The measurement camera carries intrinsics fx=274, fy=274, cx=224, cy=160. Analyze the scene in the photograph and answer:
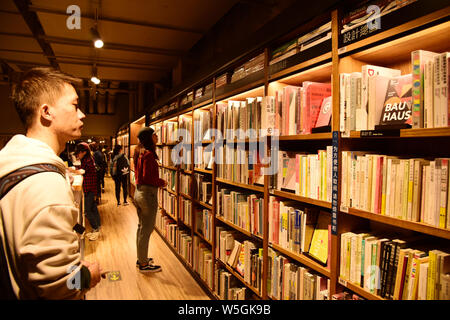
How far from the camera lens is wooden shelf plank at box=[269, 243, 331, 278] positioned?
1498 mm

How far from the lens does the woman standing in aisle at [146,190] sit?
3.44 metres

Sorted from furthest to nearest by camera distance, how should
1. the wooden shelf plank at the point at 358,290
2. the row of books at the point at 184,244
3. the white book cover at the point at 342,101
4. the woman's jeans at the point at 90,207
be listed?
the woman's jeans at the point at 90,207, the row of books at the point at 184,244, the white book cover at the point at 342,101, the wooden shelf plank at the point at 358,290

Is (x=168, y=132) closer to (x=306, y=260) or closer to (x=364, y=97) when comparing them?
(x=306, y=260)

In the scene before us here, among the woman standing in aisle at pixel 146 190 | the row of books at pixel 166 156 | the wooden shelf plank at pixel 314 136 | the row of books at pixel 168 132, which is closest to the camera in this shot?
the wooden shelf plank at pixel 314 136

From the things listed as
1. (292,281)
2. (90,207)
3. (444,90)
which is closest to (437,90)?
(444,90)

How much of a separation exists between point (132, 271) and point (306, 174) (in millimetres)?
2888

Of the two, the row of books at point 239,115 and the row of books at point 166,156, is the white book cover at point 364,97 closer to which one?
the row of books at point 239,115

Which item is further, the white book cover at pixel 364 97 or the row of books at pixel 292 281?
the row of books at pixel 292 281

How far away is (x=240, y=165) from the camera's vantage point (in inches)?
93.2

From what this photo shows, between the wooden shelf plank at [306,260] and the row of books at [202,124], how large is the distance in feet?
4.96

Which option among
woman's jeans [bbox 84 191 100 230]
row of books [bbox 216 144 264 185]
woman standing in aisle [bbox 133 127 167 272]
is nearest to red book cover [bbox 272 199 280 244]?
row of books [bbox 216 144 264 185]

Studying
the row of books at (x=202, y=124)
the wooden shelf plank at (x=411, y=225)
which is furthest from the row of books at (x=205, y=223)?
the wooden shelf plank at (x=411, y=225)

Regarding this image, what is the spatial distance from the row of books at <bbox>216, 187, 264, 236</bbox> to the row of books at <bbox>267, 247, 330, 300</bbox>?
26 centimetres
